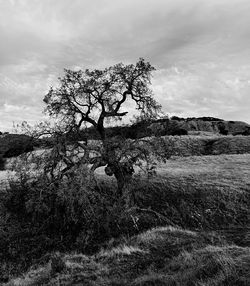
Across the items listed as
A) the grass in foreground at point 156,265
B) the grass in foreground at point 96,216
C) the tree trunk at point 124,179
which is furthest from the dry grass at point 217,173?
the grass in foreground at point 156,265

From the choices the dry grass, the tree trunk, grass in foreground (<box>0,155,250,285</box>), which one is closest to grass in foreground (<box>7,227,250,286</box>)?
grass in foreground (<box>0,155,250,285</box>)

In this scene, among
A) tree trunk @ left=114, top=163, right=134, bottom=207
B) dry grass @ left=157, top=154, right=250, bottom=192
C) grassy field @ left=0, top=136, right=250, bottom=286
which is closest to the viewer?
grassy field @ left=0, top=136, right=250, bottom=286

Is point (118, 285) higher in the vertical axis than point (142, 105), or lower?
lower

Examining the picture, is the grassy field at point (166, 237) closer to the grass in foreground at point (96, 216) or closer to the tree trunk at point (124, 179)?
the grass in foreground at point (96, 216)

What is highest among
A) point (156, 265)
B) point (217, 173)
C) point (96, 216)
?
point (217, 173)

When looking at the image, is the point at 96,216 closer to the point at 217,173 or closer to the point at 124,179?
the point at 124,179

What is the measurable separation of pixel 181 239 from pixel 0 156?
3912 cm

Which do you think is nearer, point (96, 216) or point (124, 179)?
point (96, 216)

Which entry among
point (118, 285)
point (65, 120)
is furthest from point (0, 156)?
point (118, 285)

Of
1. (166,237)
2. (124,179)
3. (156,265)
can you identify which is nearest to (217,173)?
(124,179)

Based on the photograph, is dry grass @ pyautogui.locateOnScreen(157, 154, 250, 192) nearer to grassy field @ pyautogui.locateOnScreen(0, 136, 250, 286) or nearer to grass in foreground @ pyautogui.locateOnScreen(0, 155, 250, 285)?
grassy field @ pyautogui.locateOnScreen(0, 136, 250, 286)

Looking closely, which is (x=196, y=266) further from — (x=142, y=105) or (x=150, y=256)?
(x=142, y=105)

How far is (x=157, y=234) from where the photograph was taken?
16.3 m

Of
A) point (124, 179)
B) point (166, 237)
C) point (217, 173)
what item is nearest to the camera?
point (166, 237)
